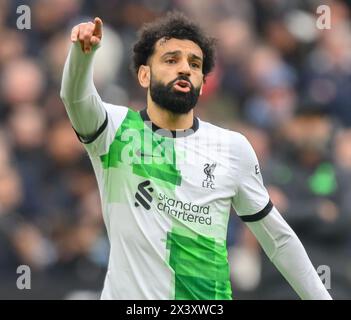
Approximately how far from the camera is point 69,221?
11.8 m

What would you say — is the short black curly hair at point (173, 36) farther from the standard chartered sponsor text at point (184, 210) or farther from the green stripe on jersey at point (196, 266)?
the green stripe on jersey at point (196, 266)

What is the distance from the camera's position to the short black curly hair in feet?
27.6

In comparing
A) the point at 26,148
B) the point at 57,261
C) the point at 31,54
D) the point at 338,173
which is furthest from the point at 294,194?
the point at 31,54

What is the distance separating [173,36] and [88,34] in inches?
36.3

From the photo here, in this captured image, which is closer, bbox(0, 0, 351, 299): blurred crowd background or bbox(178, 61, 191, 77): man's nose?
bbox(178, 61, 191, 77): man's nose

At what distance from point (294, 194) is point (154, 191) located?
285cm

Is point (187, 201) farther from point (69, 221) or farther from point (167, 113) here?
point (69, 221)

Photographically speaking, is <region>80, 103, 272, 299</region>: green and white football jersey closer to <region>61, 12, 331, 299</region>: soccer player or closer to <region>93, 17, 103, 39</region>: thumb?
<region>61, 12, 331, 299</region>: soccer player

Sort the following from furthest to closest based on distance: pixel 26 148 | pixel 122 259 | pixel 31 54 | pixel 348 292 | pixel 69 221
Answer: pixel 31 54, pixel 26 148, pixel 69 221, pixel 348 292, pixel 122 259

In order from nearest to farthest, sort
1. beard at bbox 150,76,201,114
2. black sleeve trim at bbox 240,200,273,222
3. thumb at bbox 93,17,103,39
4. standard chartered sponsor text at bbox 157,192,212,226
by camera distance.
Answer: thumb at bbox 93,17,103,39 < standard chartered sponsor text at bbox 157,192,212,226 < beard at bbox 150,76,201,114 < black sleeve trim at bbox 240,200,273,222

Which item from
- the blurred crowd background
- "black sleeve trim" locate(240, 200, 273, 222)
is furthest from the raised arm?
the blurred crowd background

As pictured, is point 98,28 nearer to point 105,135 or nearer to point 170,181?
point 105,135

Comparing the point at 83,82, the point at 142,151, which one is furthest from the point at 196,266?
the point at 83,82

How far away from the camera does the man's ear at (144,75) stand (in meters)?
8.47
